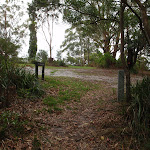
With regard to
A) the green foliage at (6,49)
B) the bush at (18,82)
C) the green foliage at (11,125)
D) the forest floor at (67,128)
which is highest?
the green foliage at (6,49)

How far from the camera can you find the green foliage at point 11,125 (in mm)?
2316

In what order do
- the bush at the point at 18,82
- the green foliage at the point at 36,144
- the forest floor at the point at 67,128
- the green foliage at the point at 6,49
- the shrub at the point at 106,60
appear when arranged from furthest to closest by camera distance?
the shrub at the point at 106,60 → the bush at the point at 18,82 → the green foliage at the point at 6,49 → the forest floor at the point at 67,128 → the green foliage at the point at 36,144

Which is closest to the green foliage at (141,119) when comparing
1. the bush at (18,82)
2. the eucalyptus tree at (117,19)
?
the eucalyptus tree at (117,19)

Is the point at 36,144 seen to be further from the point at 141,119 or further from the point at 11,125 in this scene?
the point at 141,119

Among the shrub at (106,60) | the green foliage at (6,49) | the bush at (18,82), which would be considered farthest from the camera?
the shrub at (106,60)

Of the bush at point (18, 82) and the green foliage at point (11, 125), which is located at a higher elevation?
the bush at point (18, 82)

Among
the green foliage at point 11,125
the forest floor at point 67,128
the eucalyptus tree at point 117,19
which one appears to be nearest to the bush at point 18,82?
the forest floor at point 67,128

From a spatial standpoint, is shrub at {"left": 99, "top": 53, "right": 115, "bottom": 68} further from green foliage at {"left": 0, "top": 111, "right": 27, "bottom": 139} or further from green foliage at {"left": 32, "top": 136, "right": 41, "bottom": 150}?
green foliage at {"left": 32, "top": 136, "right": 41, "bottom": 150}

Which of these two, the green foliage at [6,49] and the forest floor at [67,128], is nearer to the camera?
the forest floor at [67,128]

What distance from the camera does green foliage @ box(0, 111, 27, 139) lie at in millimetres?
2316

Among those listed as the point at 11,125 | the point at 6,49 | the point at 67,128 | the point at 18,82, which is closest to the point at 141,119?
the point at 67,128

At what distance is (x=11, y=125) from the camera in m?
2.57

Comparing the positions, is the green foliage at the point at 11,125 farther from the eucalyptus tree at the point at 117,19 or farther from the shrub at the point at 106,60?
the shrub at the point at 106,60

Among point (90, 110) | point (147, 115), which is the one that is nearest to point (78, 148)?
point (147, 115)
